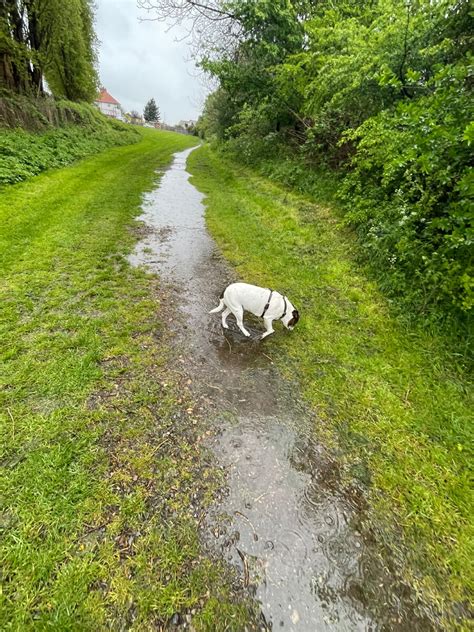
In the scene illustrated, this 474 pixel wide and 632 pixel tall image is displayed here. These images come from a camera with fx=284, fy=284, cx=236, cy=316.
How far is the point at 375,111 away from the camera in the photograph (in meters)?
6.61

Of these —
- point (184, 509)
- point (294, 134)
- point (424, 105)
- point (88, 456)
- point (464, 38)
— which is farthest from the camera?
point (294, 134)

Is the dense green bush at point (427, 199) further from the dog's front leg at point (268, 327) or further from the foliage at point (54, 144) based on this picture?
the foliage at point (54, 144)

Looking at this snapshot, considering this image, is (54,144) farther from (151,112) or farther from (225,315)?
(151,112)

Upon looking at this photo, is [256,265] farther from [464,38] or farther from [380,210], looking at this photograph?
[464,38]

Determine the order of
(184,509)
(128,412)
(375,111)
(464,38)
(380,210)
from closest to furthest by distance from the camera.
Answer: (184,509) → (128,412) → (464,38) → (380,210) → (375,111)

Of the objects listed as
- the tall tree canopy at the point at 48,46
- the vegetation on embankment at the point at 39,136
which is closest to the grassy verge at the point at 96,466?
the vegetation on embankment at the point at 39,136

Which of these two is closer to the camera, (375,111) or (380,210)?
(380,210)

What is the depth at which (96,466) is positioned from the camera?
241 cm

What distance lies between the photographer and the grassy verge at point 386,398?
7.20 ft

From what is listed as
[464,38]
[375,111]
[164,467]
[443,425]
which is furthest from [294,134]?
[164,467]

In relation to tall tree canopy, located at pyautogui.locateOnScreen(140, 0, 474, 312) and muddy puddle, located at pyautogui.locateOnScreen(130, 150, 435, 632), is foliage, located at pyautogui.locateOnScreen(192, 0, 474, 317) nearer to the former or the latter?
tall tree canopy, located at pyautogui.locateOnScreen(140, 0, 474, 312)

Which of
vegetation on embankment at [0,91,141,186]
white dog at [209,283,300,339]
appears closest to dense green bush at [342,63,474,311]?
white dog at [209,283,300,339]

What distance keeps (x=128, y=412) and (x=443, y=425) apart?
3321 mm

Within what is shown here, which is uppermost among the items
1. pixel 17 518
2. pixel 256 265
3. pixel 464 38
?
pixel 464 38
